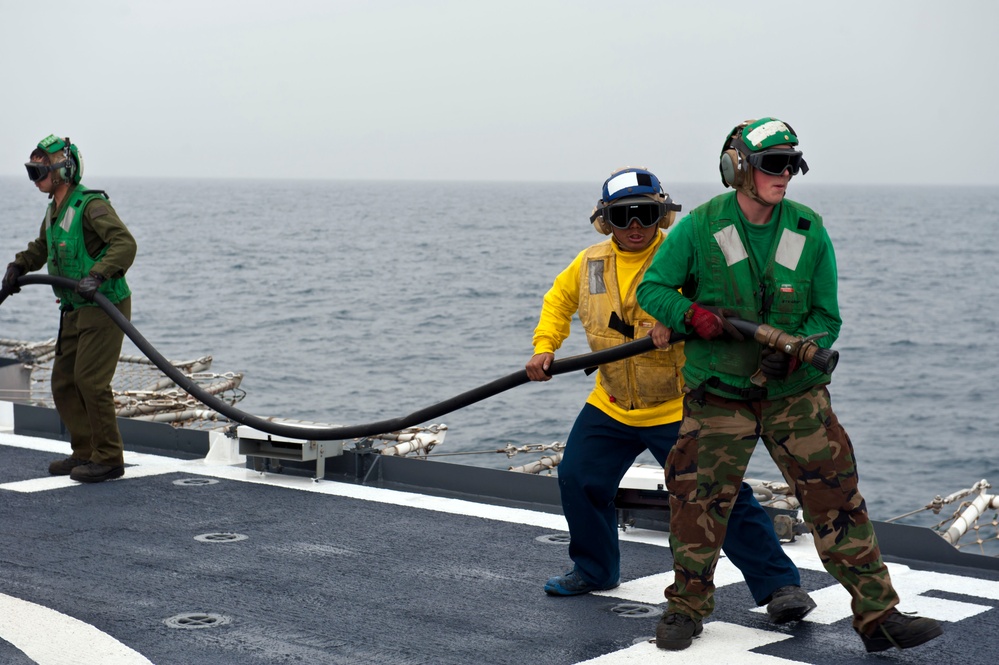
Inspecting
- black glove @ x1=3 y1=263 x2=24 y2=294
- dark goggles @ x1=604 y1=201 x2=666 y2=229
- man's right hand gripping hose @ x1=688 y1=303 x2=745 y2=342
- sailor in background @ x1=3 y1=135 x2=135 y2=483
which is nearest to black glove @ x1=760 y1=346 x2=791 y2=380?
man's right hand gripping hose @ x1=688 y1=303 x2=745 y2=342

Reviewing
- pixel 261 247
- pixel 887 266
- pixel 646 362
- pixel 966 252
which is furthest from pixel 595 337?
pixel 966 252

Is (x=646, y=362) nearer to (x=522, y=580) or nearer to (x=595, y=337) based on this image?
(x=595, y=337)

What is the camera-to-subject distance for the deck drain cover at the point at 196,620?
17.2 feet

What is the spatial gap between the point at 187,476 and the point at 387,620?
340cm

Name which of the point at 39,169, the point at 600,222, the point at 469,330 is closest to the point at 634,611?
the point at 600,222

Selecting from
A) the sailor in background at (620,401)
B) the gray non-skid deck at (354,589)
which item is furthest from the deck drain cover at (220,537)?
the sailor in background at (620,401)

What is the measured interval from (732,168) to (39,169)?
16.5ft

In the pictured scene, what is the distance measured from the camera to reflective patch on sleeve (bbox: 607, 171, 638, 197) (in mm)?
5273

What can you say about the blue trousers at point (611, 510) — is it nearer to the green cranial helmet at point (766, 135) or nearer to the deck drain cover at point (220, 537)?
the green cranial helmet at point (766, 135)

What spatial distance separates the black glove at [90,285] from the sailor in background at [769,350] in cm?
422

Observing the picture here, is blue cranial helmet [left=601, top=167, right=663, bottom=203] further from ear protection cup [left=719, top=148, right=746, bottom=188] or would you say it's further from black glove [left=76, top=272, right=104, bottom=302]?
black glove [left=76, top=272, right=104, bottom=302]

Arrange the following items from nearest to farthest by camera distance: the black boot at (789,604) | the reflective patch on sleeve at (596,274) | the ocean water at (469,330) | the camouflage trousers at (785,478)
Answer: the camouflage trousers at (785,478) < the black boot at (789,604) < the reflective patch on sleeve at (596,274) < the ocean water at (469,330)

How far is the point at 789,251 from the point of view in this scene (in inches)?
187

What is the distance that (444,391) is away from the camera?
3275 centimetres
